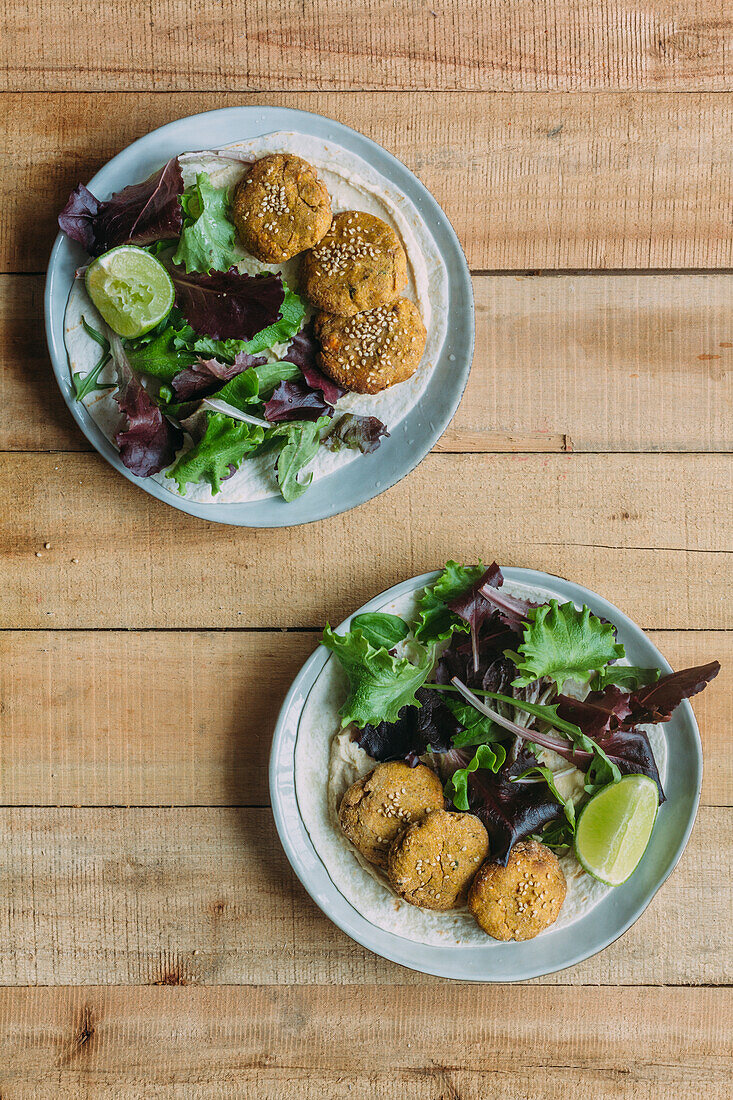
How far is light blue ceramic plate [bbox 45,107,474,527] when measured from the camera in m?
1.83

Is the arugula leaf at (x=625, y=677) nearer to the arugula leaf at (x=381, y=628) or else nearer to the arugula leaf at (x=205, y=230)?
the arugula leaf at (x=381, y=628)

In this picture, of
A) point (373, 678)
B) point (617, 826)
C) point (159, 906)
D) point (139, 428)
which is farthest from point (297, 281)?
point (159, 906)

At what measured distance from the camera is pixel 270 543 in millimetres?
2008

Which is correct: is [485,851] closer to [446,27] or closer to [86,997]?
[86,997]

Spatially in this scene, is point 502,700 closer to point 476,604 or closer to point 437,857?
point 476,604

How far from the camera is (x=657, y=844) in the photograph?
1.90 m

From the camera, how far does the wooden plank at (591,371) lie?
2.02m

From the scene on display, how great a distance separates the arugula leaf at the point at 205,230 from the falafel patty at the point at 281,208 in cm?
4

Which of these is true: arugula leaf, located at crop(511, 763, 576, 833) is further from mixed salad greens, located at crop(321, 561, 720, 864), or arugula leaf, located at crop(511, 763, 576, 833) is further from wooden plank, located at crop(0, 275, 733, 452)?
wooden plank, located at crop(0, 275, 733, 452)

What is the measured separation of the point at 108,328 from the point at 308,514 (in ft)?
2.06

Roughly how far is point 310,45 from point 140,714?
5.65 ft

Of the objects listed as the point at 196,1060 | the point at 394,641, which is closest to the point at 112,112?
the point at 394,641

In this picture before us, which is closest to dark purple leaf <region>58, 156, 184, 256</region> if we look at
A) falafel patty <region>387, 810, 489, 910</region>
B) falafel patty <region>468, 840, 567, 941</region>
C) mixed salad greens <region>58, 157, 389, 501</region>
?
mixed salad greens <region>58, 157, 389, 501</region>

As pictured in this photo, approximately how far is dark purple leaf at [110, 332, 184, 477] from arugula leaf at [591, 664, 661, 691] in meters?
1.11
